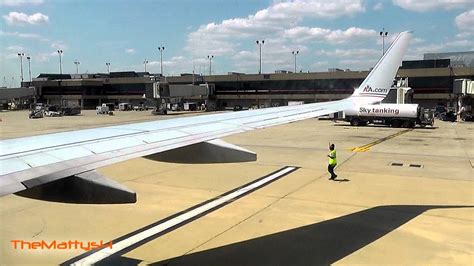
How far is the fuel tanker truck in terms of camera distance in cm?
4403

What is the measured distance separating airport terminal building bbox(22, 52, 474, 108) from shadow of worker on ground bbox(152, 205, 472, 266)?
52.1m

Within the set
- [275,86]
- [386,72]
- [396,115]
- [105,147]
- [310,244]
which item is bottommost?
[310,244]

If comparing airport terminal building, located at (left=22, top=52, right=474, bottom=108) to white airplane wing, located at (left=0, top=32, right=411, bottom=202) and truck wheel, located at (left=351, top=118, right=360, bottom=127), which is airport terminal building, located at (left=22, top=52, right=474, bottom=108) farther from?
white airplane wing, located at (left=0, top=32, right=411, bottom=202)

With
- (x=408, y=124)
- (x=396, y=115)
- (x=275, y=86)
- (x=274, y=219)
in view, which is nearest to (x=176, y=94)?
(x=275, y=86)

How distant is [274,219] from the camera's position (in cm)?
1139

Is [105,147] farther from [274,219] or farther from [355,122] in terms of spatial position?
[355,122]

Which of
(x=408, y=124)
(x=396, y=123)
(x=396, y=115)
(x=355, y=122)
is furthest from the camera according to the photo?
(x=355, y=122)

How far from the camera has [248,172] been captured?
60.4 ft

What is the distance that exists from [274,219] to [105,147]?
21.5 ft

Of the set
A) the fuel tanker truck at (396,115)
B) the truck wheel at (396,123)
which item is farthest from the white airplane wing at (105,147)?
the truck wheel at (396,123)

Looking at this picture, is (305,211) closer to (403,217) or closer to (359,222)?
(359,222)

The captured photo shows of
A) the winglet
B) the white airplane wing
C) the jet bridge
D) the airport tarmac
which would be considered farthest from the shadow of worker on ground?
the jet bridge

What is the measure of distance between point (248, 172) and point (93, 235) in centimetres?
939

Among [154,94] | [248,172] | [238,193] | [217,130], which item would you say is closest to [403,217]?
[238,193]
